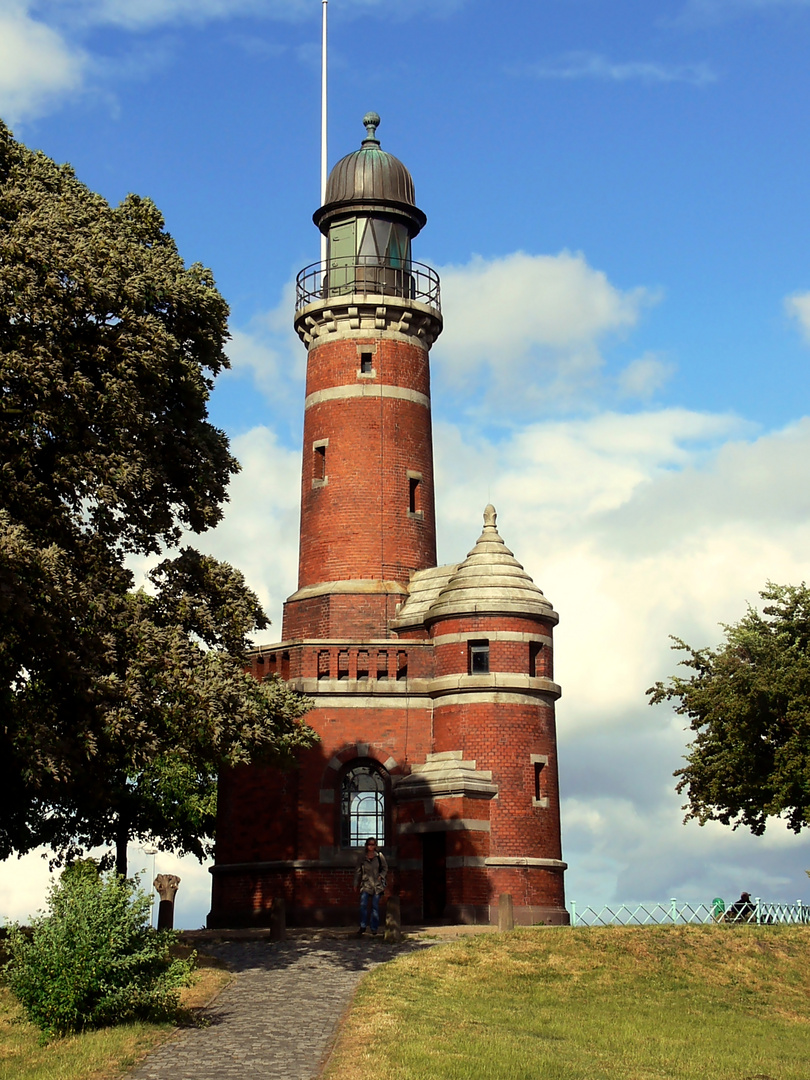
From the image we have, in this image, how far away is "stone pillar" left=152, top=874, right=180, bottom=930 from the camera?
1246 inches

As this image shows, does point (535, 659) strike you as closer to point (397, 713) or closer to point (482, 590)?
point (482, 590)

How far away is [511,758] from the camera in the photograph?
116ft

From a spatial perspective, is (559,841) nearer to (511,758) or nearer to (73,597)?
(511,758)

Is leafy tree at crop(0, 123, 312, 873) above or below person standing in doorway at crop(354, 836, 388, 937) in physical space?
above

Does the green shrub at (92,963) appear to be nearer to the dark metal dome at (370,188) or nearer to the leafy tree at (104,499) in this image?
the leafy tree at (104,499)

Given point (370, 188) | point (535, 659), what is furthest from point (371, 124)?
point (535, 659)

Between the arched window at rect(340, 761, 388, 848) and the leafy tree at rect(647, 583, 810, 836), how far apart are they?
10.5 m

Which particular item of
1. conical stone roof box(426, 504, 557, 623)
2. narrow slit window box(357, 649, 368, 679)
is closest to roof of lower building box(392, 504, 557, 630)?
conical stone roof box(426, 504, 557, 623)

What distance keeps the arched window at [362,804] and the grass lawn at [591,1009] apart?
27.9 feet

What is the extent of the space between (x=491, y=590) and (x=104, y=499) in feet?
50.8

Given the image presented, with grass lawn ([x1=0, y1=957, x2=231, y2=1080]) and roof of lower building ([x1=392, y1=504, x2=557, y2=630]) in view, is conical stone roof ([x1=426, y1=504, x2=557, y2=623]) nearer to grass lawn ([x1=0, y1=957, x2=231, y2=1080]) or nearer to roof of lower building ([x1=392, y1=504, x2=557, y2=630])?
roof of lower building ([x1=392, y1=504, x2=557, y2=630])

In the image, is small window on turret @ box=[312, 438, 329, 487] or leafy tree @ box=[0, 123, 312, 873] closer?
leafy tree @ box=[0, 123, 312, 873]

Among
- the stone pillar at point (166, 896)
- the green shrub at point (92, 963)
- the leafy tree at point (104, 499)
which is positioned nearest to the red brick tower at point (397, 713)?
the stone pillar at point (166, 896)

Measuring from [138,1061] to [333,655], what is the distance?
19.7m
